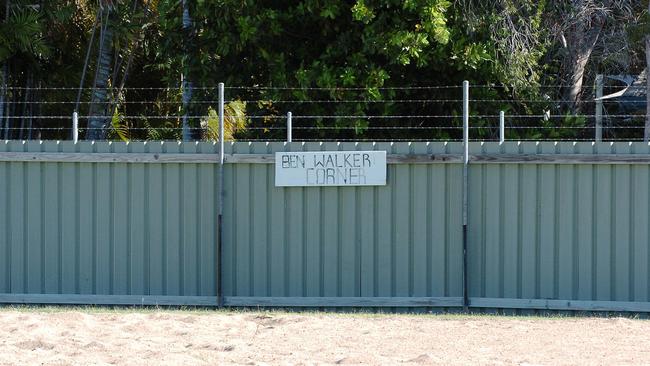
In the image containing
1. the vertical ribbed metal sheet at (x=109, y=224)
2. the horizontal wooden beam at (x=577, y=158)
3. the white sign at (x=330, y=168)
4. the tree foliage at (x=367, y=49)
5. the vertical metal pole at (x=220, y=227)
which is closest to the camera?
the horizontal wooden beam at (x=577, y=158)

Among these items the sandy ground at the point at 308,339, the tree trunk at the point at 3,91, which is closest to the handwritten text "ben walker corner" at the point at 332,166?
the sandy ground at the point at 308,339

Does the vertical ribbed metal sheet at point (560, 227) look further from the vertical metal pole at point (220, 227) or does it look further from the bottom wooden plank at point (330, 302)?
A: the vertical metal pole at point (220, 227)

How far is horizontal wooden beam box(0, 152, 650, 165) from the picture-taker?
10211 mm

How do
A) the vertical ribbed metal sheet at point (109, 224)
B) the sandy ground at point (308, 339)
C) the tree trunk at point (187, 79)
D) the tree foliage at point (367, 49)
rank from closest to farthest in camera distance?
the sandy ground at point (308, 339)
the vertical ribbed metal sheet at point (109, 224)
the tree foliage at point (367, 49)
the tree trunk at point (187, 79)

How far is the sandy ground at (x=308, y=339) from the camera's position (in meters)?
7.66

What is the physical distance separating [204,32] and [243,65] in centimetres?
87

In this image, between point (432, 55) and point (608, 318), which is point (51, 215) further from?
point (432, 55)

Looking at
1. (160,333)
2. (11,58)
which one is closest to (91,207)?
(160,333)

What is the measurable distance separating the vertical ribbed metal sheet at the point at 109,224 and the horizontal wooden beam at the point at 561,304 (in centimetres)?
263

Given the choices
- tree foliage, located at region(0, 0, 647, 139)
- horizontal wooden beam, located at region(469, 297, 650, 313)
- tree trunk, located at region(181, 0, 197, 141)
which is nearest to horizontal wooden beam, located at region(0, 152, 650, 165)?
horizontal wooden beam, located at region(469, 297, 650, 313)

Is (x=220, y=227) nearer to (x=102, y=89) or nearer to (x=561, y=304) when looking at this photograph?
(x=561, y=304)

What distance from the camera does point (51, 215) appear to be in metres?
10.8

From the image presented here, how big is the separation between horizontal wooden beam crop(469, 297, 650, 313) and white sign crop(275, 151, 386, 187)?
1.50m

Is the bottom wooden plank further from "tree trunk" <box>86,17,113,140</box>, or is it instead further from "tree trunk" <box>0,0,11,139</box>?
"tree trunk" <box>86,17,113,140</box>
